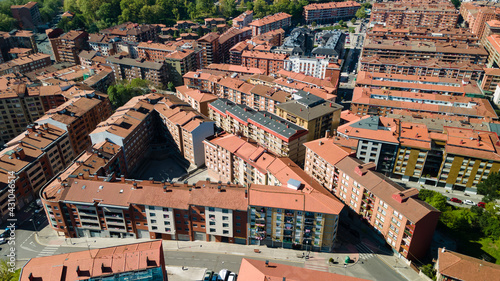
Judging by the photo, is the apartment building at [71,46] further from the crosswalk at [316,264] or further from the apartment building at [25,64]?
the crosswalk at [316,264]

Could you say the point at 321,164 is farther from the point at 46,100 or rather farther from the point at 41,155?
the point at 46,100

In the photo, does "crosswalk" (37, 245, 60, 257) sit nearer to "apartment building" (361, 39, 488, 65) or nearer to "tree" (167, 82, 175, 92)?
"tree" (167, 82, 175, 92)

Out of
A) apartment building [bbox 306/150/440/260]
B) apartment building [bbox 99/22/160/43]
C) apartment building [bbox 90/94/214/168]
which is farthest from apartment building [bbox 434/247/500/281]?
apartment building [bbox 99/22/160/43]

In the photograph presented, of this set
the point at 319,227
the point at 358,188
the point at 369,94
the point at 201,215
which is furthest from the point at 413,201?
the point at 369,94

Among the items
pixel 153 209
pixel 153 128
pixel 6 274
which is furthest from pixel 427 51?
pixel 6 274

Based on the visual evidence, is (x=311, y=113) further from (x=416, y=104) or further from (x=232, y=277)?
(x=232, y=277)
